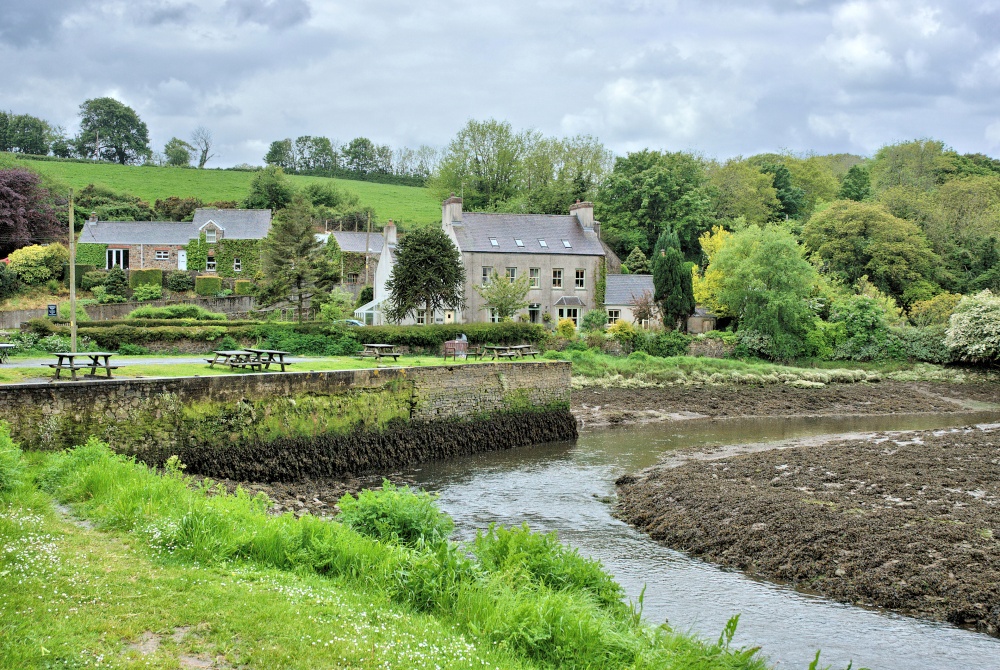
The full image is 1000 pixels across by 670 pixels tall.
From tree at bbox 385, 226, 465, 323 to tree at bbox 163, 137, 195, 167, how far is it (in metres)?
72.5

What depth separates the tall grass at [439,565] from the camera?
24.2 feet

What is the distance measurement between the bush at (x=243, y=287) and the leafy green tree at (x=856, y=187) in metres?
54.8

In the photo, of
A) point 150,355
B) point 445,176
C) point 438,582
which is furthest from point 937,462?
point 445,176

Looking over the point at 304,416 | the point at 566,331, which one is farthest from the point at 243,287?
the point at 304,416

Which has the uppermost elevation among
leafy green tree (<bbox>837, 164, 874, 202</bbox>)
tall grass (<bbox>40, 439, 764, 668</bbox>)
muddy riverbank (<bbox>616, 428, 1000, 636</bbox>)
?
leafy green tree (<bbox>837, 164, 874, 202</bbox>)

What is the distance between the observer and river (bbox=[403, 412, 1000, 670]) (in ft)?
33.1

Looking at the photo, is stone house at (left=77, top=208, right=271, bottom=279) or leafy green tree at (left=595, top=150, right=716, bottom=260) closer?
stone house at (left=77, top=208, right=271, bottom=279)

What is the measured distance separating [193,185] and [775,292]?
66.6 meters

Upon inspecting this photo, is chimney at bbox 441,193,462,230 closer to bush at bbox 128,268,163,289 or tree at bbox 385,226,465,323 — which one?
tree at bbox 385,226,465,323

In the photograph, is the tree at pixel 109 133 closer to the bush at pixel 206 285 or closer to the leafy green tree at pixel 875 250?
the bush at pixel 206 285

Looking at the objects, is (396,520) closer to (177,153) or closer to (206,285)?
(206,285)

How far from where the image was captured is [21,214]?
2031 inches

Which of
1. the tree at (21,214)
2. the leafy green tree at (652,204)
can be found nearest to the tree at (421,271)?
the leafy green tree at (652,204)

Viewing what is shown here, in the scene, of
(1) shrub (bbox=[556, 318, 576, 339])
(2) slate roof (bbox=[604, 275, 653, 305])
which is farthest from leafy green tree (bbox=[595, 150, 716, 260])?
(1) shrub (bbox=[556, 318, 576, 339])
